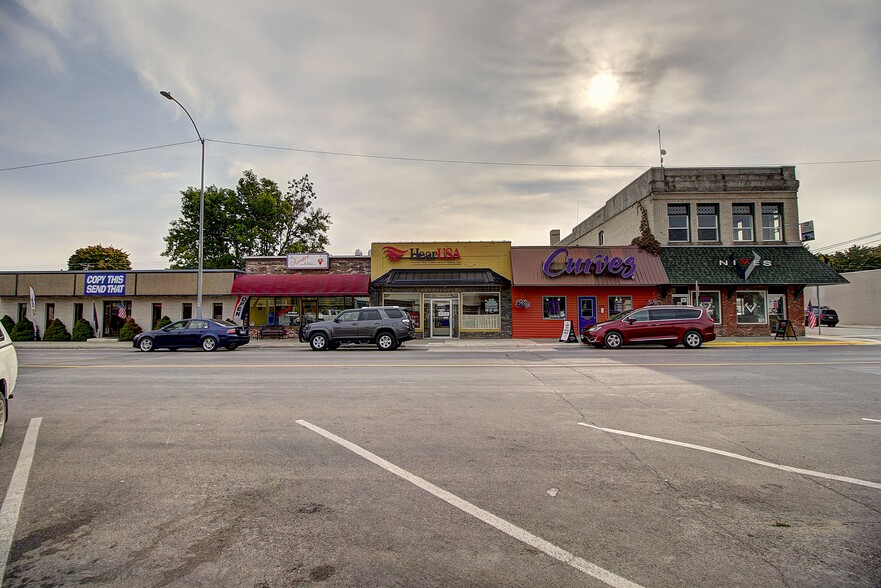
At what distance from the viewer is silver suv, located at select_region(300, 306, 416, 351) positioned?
63.8ft

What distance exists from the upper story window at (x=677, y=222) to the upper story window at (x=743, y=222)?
9.01ft

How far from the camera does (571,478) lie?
431cm

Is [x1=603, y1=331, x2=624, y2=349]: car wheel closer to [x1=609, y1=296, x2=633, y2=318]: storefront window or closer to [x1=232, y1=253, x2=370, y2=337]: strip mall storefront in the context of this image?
[x1=609, y1=296, x2=633, y2=318]: storefront window

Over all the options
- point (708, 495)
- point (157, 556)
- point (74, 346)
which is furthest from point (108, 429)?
point (74, 346)

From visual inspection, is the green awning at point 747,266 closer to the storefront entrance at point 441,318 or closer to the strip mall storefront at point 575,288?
the strip mall storefront at point 575,288

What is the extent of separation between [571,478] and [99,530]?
154 inches

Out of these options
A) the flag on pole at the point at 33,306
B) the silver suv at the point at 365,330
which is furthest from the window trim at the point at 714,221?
the flag on pole at the point at 33,306

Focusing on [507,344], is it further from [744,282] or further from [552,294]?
[744,282]

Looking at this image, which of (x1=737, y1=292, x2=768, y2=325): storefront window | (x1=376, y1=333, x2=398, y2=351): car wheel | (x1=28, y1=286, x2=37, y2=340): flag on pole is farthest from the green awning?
(x1=28, y1=286, x2=37, y2=340): flag on pole

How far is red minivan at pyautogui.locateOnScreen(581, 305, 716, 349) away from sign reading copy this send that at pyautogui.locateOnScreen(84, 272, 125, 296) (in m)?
28.4

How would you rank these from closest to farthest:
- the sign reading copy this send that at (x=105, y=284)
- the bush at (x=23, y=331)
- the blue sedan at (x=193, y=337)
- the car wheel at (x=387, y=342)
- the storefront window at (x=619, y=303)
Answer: the car wheel at (x=387, y=342) < the blue sedan at (x=193, y=337) < the storefront window at (x=619, y=303) < the bush at (x=23, y=331) < the sign reading copy this send that at (x=105, y=284)

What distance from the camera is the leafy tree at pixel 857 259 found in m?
52.7

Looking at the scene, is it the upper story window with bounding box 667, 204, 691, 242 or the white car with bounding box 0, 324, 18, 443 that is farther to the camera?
the upper story window with bounding box 667, 204, 691, 242

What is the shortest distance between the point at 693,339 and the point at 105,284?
33521 mm
